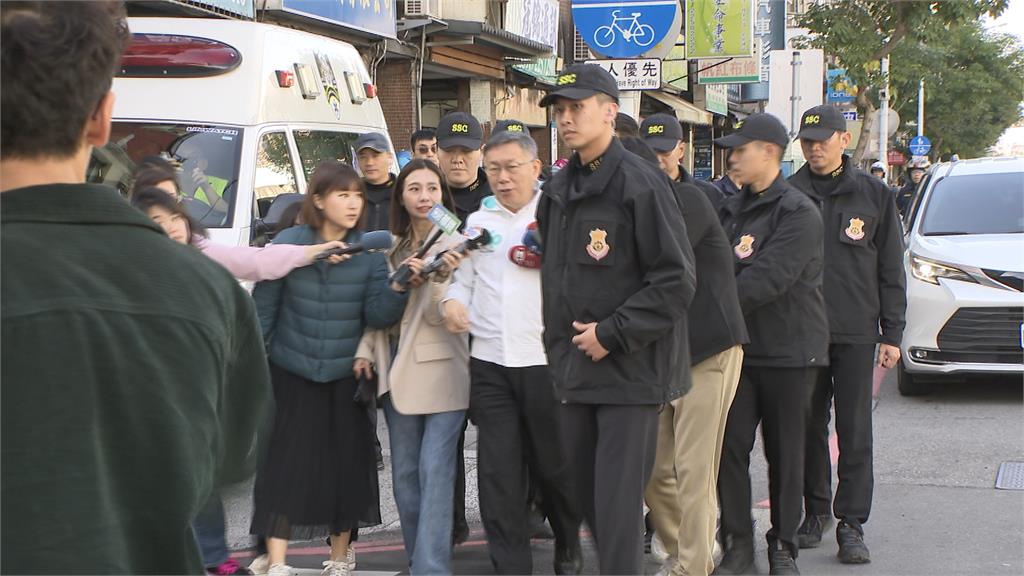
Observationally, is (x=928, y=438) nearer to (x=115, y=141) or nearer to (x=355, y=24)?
(x=115, y=141)

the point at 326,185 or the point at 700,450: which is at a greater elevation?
the point at 326,185

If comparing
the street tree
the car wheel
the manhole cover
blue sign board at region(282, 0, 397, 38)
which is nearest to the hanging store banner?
the street tree

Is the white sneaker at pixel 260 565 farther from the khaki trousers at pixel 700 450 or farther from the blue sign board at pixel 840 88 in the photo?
the blue sign board at pixel 840 88

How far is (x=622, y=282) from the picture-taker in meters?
4.37

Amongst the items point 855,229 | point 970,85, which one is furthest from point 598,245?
point 970,85

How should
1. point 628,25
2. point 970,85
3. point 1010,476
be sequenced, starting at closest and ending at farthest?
point 1010,476
point 628,25
point 970,85

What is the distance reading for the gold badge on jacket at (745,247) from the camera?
18.0 ft

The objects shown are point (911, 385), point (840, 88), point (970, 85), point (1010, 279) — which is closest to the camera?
point (1010, 279)

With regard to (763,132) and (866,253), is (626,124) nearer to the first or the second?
(763,132)

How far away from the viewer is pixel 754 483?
7.43 meters

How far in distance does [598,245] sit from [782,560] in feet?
6.44

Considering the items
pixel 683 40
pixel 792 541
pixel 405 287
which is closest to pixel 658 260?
pixel 405 287

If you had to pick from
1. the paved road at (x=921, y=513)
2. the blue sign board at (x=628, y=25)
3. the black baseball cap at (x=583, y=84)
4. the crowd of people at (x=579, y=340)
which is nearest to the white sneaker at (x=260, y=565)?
the crowd of people at (x=579, y=340)

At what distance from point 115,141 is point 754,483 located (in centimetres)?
455
